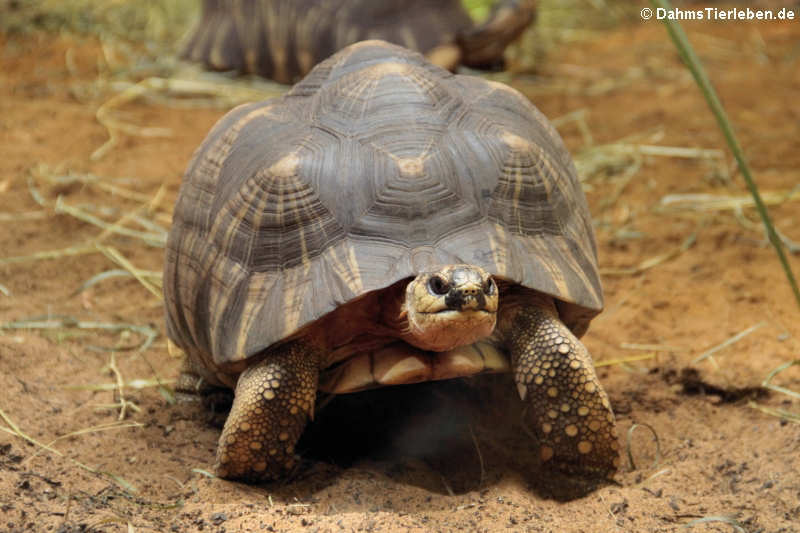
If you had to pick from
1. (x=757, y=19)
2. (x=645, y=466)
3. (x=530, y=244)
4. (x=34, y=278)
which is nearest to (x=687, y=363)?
(x=645, y=466)

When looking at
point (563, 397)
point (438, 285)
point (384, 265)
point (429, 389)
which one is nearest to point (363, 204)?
point (384, 265)

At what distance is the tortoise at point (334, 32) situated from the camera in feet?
23.3

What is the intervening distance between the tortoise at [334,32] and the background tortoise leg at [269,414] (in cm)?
474

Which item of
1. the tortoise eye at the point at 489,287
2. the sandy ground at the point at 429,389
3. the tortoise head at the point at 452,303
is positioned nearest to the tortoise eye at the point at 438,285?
the tortoise head at the point at 452,303

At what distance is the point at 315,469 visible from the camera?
9.48 feet

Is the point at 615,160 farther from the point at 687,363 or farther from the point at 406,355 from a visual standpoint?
the point at 406,355

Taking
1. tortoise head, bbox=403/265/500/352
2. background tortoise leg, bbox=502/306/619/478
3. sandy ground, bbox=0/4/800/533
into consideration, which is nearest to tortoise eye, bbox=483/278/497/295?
tortoise head, bbox=403/265/500/352

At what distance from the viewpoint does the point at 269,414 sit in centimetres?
270

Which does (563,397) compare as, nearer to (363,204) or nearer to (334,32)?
(363,204)

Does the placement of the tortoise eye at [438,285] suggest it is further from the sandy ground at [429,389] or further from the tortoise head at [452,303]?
the sandy ground at [429,389]

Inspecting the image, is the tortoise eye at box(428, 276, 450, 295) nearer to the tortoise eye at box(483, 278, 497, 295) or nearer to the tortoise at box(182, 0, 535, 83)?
the tortoise eye at box(483, 278, 497, 295)

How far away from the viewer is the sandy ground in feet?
8.21

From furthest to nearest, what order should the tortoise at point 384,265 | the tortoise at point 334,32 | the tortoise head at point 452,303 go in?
1. the tortoise at point 334,32
2. the tortoise at point 384,265
3. the tortoise head at point 452,303

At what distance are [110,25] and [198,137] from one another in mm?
3477
